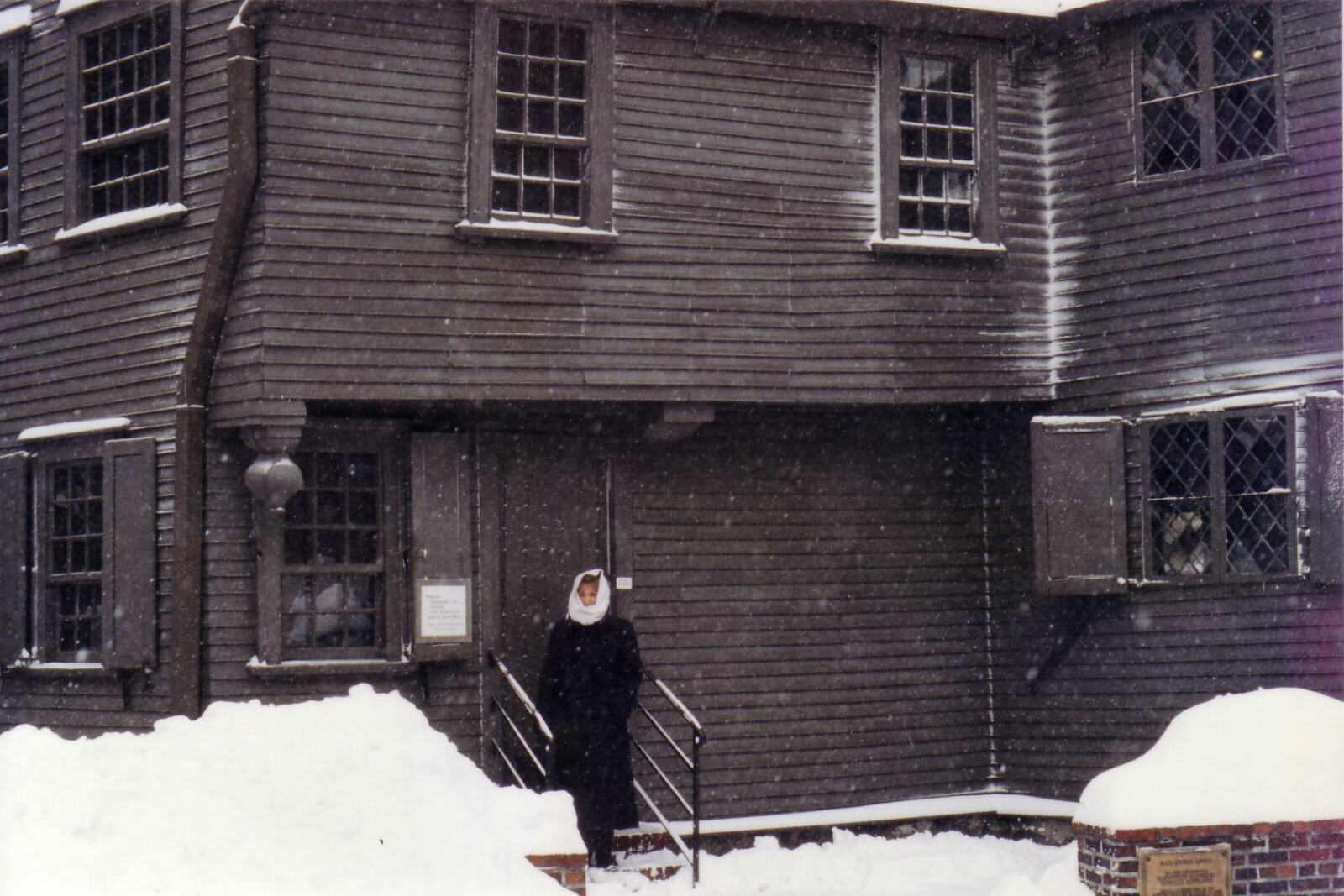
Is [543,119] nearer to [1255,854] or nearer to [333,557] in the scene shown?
[333,557]

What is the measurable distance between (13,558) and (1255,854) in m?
9.43

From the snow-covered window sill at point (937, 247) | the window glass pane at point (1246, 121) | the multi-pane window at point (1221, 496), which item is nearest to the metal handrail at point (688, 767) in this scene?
the snow-covered window sill at point (937, 247)

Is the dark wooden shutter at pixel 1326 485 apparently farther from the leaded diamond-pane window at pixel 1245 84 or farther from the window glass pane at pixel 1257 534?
the leaded diamond-pane window at pixel 1245 84

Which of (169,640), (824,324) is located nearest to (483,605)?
(169,640)

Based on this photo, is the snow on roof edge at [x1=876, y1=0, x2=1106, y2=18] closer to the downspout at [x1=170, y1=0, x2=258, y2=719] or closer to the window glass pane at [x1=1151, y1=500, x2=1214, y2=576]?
the window glass pane at [x1=1151, y1=500, x2=1214, y2=576]

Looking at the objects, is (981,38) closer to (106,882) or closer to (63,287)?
(63,287)

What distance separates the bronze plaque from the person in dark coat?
14.7ft

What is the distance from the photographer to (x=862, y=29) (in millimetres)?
13789

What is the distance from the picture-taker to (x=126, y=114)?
1345 cm

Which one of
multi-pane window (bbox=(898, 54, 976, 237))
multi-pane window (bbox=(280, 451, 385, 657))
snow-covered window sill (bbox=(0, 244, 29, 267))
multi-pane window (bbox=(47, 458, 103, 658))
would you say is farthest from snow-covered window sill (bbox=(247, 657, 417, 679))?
multi-pane window (bbox=(898, 54, 976, 237))

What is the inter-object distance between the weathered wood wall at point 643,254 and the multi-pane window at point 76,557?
1.74m

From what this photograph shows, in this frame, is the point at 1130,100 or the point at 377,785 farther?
the point at 1130,100

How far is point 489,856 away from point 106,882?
188 cm

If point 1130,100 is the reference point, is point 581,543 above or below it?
below
